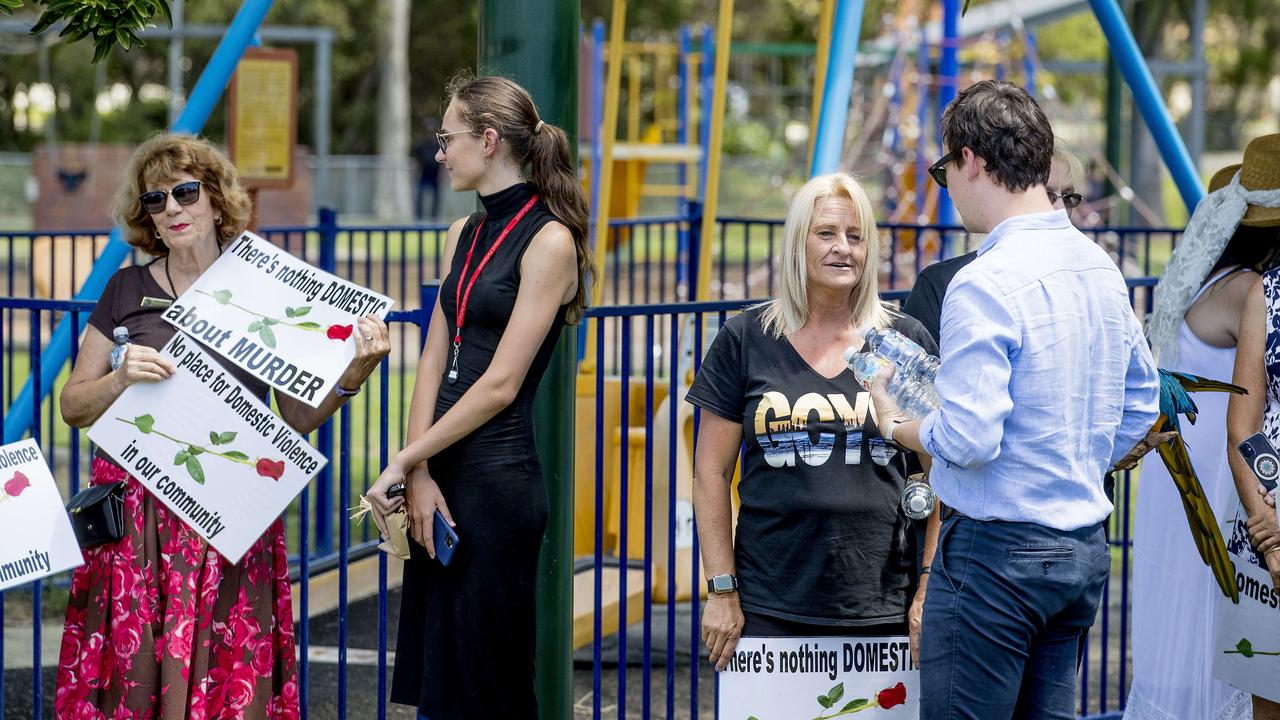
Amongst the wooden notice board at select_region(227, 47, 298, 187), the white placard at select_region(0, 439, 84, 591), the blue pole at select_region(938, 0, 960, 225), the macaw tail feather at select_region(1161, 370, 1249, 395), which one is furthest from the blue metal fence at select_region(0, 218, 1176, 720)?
the blue pole at select_region(938, 0, 960, 225)

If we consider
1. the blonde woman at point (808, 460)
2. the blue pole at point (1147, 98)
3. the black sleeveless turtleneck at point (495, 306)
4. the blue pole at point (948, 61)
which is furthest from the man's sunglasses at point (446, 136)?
the blue pole at point (948, 61)

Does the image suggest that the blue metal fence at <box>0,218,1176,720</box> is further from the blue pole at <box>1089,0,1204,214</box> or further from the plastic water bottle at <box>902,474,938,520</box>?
the plastic water bottle at <box>902,474,938,520</box>

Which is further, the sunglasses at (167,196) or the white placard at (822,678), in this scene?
the sunglasses at (167,196)

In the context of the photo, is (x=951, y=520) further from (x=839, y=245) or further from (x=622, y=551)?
(x=622, y=551)

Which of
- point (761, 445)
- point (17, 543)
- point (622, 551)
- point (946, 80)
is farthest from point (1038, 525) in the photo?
point (946, 80)

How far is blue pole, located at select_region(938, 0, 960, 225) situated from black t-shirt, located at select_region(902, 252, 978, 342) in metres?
6.25

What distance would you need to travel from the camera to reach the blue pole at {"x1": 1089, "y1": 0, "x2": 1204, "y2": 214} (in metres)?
5.79

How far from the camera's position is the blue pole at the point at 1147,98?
19.0 ft

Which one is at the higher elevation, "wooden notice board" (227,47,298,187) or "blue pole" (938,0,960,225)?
"blue pole" (938,0,960,225)

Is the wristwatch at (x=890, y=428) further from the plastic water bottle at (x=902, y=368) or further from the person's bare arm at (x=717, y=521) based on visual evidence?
the person's bare arm at (x=717, y=521)

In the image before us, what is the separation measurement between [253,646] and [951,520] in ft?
6.12

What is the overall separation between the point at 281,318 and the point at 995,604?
1.88 meters

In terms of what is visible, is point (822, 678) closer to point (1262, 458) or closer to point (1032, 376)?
point (1032, 376)

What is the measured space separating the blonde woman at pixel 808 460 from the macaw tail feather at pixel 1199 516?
22.6 inches
